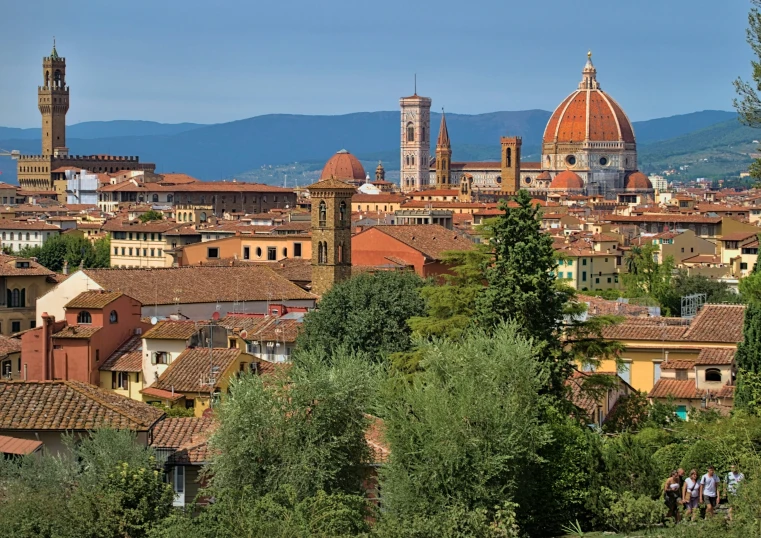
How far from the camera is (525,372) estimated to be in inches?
781

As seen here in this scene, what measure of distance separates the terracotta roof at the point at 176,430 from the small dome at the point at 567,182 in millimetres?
162073

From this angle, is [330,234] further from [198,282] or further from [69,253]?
[69,253]

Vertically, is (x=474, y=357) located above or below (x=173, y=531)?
above

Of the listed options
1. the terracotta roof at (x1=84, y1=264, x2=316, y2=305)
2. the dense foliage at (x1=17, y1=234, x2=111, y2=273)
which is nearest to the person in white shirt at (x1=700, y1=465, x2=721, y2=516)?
the terracotta roof at (x1=84, y1=264, x2=316, y2=305)

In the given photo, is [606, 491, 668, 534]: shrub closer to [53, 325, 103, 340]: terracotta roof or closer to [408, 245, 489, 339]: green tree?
[408, 245, 489, 339]: green tree

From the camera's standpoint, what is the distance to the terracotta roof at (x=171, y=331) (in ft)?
102

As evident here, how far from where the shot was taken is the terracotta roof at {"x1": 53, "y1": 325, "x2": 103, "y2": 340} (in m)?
30.8

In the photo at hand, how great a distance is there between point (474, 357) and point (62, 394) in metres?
4.93

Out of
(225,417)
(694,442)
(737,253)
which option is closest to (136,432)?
(225,417)

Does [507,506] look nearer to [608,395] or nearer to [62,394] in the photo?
[62,394]

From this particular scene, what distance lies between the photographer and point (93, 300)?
33.1 meters

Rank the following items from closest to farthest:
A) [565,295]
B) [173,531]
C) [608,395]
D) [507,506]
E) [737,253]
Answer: [173,531] < [507,506] < [565,295] < [608,395] < [737,253]

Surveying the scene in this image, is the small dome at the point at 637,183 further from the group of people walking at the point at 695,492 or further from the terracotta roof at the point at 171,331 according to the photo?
the group of people walking at the point at 695,492

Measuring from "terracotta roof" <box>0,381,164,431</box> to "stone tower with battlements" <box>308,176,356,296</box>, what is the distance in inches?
1143
